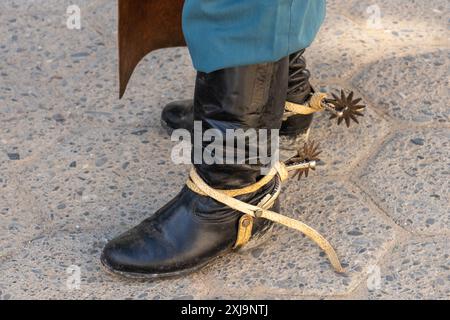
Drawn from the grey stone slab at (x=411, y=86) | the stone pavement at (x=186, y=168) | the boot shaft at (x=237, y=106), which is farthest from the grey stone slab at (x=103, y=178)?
the grey stone slab at (x=411, y=86)

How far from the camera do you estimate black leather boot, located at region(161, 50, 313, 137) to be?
1.88 meters

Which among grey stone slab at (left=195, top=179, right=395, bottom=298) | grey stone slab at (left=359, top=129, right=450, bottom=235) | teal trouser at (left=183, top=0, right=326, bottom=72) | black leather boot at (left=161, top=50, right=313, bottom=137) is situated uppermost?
teal trouser at (left=183, top=0, right=326, bottom=72)

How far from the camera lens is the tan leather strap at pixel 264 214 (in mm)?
1620

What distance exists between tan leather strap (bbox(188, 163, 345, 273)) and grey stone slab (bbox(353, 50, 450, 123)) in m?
0.54

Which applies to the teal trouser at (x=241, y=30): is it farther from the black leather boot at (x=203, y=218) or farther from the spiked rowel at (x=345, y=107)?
the spiked rowel at (x=345, y=107)

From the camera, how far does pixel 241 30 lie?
1414 millimetres

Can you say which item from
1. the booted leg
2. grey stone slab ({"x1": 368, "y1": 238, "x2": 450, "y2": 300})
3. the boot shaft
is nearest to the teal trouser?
the boot shaft

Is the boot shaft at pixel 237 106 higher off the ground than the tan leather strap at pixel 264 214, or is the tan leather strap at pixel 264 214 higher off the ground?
the boot shaft at pixel 237 106

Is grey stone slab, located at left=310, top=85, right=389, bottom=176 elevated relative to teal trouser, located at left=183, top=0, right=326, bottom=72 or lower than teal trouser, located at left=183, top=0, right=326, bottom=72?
lower

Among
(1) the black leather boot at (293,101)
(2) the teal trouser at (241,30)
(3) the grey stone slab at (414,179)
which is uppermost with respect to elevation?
(2) the teal trouser at (241,30)

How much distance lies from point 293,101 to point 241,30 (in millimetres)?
511

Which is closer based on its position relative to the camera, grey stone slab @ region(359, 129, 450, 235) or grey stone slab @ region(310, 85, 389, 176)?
grey stone slab @ region(359, 129, 450, 235)

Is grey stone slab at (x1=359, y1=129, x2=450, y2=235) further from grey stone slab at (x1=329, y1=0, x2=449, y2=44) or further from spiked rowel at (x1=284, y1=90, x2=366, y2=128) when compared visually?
grey stone slab at (x1=329, y1=0, x2=449, y2=44)

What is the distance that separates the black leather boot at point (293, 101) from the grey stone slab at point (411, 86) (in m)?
0.26
